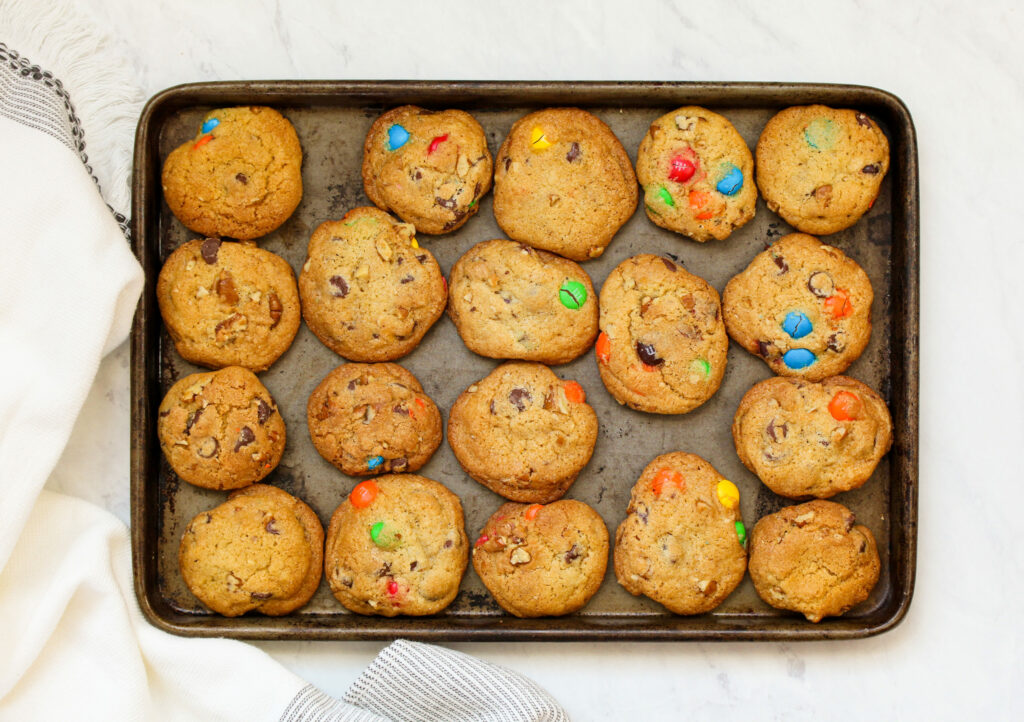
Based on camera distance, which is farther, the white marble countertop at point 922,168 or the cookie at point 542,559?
the white marble countertop at point 922,168

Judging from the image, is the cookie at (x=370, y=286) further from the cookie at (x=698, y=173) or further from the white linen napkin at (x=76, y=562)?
the cookie at (x=698, y=173)

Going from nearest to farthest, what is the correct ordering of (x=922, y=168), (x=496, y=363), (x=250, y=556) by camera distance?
(x=250, y=556)
(x=496, y=363)
(x=922, y=168)

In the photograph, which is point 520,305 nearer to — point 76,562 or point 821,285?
point 821,285

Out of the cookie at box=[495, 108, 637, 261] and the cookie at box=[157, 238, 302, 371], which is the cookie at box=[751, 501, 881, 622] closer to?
the cookie at box=[495, 108, 637, 261]

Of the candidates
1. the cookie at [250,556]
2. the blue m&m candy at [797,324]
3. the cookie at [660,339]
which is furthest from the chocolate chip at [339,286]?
the blue m&m candy at [797,324]

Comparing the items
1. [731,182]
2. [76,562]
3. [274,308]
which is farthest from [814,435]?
[76,562]

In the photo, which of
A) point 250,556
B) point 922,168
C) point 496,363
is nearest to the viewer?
point 250,556
